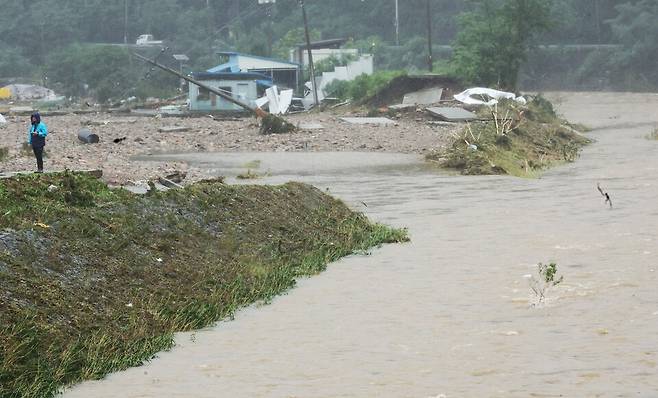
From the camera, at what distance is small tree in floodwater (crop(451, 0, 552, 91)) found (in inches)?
2250

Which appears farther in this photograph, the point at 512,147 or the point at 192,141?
the point at 192,141

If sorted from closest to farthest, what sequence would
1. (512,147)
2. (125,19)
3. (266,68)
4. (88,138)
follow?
(512,147), (88,138), (266,68), (125,19)

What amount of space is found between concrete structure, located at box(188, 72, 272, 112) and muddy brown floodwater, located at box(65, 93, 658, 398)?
3791 centimetres

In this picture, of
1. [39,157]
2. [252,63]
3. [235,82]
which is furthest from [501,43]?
[39,157]

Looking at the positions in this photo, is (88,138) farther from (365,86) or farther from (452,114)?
(365,86)

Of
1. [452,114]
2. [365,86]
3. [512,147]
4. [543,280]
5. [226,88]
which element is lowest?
[226,88]

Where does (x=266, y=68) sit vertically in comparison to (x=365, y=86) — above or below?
below

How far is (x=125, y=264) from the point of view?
1280cm

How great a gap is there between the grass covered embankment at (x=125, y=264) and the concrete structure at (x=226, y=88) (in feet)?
136

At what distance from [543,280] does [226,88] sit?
157 ft

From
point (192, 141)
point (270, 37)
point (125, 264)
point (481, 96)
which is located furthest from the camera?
point (270, 37)

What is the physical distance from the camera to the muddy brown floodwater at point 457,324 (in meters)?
10.3

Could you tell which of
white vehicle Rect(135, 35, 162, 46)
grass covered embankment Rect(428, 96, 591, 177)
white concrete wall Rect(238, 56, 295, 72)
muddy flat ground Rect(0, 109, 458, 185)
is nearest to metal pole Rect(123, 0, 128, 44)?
white vehicle Rect(135, 35, 162, 46)

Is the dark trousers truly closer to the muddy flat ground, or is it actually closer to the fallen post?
the muddy flat ground
